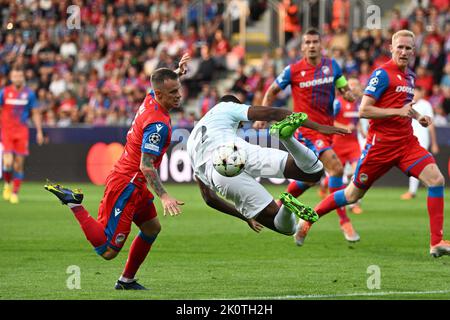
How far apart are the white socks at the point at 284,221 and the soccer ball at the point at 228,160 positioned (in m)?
0.53

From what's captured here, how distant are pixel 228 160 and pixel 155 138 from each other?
66cm

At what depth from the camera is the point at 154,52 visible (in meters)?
29.8

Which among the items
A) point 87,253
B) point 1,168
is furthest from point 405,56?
point 1,168

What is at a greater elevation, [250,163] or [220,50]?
[250,163]

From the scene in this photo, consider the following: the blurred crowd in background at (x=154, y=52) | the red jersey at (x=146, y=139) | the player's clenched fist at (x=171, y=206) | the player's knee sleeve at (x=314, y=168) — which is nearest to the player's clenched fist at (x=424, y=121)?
the player's knee sleeve at (x=314, y=168)

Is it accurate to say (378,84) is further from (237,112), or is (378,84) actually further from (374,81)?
(237,112)

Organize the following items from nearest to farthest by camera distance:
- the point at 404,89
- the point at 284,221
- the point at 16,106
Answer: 1. the point at 284,221
2. the point at 404,89
3. the point at 16,106

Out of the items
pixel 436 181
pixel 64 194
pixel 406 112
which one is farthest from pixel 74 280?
pixel 436 181

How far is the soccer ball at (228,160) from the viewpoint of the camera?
29.2 feet

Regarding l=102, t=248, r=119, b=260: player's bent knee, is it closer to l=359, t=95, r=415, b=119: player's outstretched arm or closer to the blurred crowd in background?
l=359, t=95, r=415, b=119: player's outstretched arm

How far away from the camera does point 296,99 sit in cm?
1385

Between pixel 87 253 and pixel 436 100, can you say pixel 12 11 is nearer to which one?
pixel 436 100

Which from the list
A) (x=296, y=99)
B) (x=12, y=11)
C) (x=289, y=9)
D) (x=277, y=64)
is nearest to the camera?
(x=296, y=99)

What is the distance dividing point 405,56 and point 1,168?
15.3 meters
